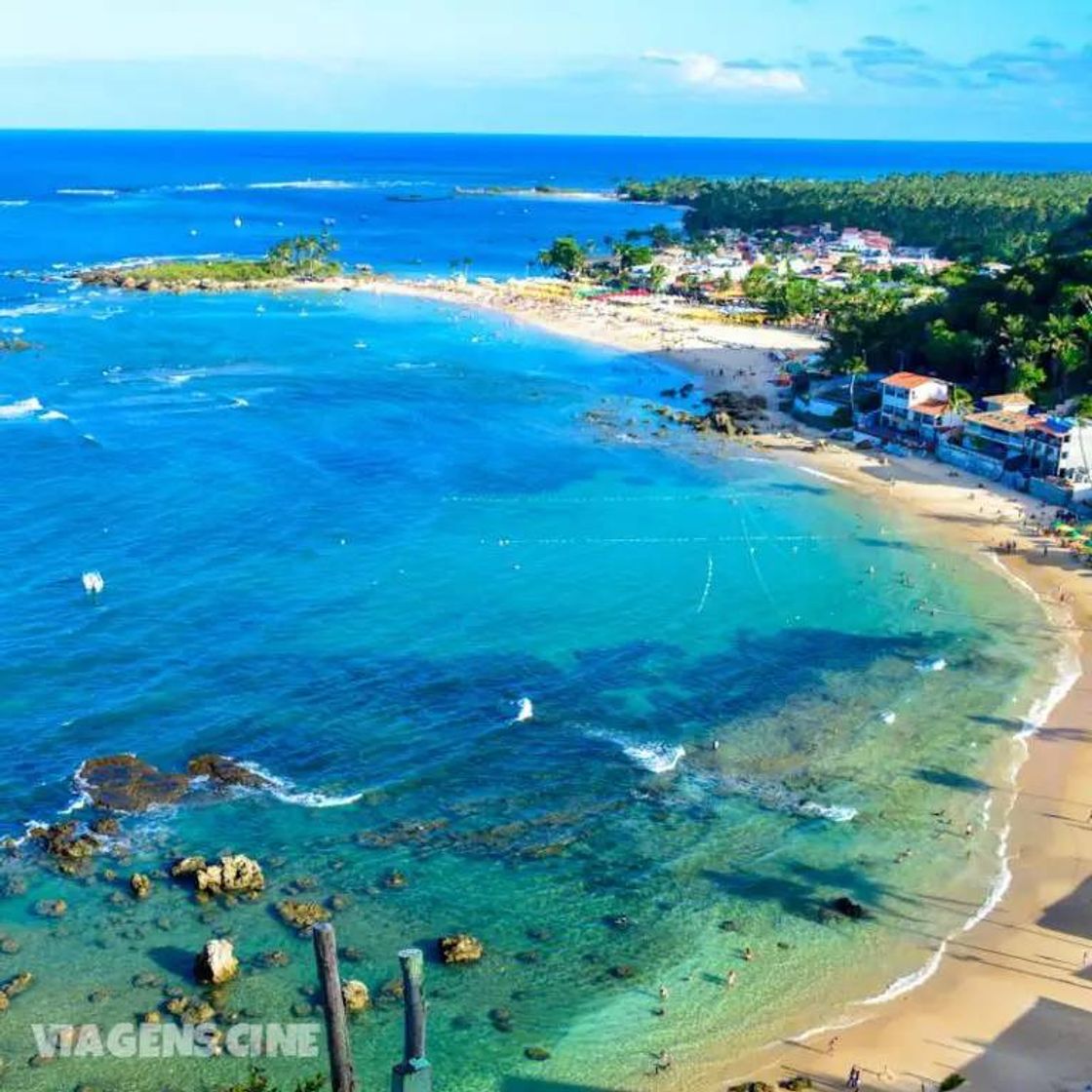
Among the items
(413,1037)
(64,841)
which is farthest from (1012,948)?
(64,841)

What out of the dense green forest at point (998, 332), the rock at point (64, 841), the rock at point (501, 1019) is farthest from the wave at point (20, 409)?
the rock at point (501, 1019)

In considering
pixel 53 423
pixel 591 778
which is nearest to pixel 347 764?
pixel 591 778

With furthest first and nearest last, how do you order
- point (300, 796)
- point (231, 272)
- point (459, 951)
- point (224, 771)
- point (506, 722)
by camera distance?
1. point (231, 272)
2. point (506, 722)
3. point (224, 771)
4. point (300, 796)
5. point (459, 951)

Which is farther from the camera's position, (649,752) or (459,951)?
(649,752)

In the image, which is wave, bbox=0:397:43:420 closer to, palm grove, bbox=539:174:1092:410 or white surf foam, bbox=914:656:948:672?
palm grove, bbox=539:174:1092:410

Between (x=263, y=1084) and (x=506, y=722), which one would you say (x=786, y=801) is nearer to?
(x=506, y=722)

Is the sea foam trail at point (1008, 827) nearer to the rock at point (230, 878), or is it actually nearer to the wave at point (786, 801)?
the wave at point (786, 801)

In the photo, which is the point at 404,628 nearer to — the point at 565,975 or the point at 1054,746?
the point at 565,975
